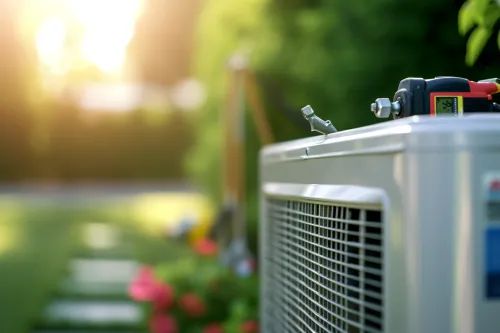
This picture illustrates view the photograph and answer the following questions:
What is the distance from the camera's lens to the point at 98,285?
600 centimetres

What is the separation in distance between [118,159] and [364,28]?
14.6m

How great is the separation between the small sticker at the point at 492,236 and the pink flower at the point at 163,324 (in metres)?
3.53

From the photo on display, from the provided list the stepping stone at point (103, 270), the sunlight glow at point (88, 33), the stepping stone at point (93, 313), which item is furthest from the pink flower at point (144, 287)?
the sunlight glow at point (88, 33)

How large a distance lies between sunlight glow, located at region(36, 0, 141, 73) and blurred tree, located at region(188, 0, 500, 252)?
4800mm

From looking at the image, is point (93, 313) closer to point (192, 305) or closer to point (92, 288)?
point (92, 288)

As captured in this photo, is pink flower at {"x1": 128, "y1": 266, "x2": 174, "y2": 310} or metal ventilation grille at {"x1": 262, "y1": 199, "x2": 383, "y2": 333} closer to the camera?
metal ventilation grille at {"x1": 262, "y1": 199, "x2": 383, "y2": 333}

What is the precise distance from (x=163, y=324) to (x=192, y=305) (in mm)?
193

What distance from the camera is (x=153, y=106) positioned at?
56.9ft

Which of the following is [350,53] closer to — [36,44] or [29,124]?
[36,44]

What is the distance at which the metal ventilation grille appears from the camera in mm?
1184

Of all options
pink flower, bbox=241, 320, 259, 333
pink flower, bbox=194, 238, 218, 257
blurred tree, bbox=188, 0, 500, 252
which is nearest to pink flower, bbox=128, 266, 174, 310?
pink flower, bbox=241, 320, 259, 333

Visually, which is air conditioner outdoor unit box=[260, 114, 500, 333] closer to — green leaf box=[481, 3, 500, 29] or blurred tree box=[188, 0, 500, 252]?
green leaf box=[481, 3, 500, 29]

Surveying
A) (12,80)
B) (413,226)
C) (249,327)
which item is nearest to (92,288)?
(249,327)

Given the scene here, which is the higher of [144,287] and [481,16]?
[481,16]
